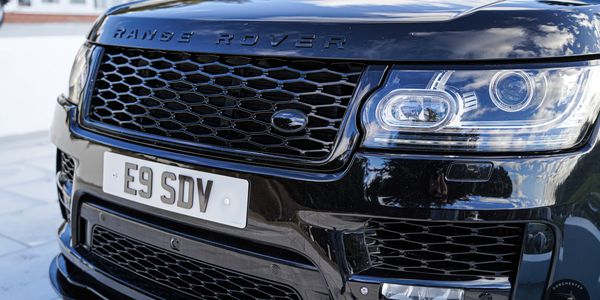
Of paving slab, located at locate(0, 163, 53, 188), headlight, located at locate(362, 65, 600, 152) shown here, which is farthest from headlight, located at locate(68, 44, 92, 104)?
paving slab, located at locate(0, 163, 53, 188)

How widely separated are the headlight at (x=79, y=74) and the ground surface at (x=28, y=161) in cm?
124

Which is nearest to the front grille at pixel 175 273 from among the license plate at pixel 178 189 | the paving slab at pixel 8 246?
the license plate at pixel 178 189

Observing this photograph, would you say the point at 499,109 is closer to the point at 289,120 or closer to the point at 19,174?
the point at 289,120

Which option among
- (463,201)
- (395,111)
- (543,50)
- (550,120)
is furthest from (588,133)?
(395,111)

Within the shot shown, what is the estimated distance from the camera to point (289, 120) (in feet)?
4.96

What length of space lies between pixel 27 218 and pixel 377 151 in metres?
3.23

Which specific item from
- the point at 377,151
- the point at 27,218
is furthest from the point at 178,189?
the point at 27,218

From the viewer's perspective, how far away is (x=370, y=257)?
144cm

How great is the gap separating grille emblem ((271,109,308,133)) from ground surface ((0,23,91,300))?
192 cm

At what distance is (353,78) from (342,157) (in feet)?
0.64

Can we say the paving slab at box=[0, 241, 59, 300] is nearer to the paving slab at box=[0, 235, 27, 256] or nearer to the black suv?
the paving slab at box=[0, 235, 27, 256]

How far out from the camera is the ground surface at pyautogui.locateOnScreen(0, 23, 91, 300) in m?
3.16

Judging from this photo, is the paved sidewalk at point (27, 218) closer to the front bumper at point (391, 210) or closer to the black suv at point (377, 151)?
the black suv at point (377, 151)

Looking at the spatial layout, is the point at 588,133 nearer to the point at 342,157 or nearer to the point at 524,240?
the point at 524,240
